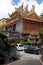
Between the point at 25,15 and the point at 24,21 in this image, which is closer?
the point at 24,21

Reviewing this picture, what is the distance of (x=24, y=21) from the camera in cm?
4891

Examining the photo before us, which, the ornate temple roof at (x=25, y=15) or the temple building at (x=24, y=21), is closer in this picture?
the temple building at (x=24, y=21)

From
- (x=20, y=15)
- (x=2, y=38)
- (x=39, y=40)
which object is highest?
(x=20, y=15)

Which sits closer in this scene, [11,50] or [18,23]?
[11,50]

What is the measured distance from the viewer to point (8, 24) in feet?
174

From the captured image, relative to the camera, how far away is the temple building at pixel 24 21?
49.1 m

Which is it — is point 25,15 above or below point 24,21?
above

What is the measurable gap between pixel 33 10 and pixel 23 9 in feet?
11.1

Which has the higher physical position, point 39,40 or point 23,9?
point 23,9

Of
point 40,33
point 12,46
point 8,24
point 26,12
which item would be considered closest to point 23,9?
point 26,12

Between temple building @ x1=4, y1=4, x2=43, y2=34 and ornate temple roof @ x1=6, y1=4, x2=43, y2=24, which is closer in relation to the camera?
temple building @ x1=4, y1=4, x2=43, y2=34

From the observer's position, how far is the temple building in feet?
161

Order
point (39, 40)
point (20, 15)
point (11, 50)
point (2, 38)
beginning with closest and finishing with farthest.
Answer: point (2, 38)
point (11, 50)
point (39, 40)
point (20, 15)

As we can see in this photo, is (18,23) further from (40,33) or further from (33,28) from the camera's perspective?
(40,33)
